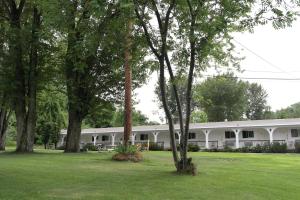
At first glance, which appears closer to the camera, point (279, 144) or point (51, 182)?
point (51, 182)

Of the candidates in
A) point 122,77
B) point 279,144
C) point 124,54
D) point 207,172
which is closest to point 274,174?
point 207,172

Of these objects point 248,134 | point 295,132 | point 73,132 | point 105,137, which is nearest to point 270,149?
point 295,132

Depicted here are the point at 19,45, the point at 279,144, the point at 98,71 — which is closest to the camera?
the point at 19,45

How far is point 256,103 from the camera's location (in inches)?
3826

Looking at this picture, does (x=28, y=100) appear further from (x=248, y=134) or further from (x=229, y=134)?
(x=248, y=134)

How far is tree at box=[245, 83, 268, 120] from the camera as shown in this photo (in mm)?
96750

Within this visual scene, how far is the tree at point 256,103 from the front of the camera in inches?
3809

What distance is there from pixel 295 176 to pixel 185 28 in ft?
22.7

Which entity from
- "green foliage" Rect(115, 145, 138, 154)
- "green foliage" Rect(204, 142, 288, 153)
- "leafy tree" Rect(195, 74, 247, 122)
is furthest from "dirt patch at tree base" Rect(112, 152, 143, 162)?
"leafy tree" Rect(195, 74, 247, 122)

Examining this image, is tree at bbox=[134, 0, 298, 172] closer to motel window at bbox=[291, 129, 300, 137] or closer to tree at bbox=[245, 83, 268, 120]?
motel window at bbox=[291, 129, 300, 137]

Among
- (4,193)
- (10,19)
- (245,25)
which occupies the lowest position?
(4,193)

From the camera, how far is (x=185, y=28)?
1523cm

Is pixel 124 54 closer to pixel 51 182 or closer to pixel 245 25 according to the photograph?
pixel 245 25

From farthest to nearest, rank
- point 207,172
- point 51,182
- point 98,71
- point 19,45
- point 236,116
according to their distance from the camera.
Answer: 1. point 236,116
2. point 98,71
3. point 19,45
4. point 207,172
5. point 51,182
